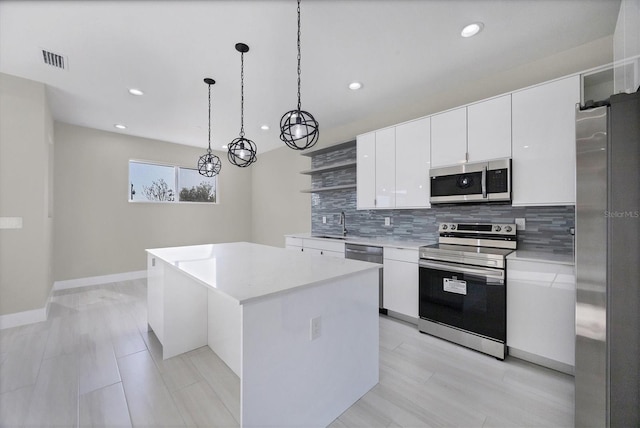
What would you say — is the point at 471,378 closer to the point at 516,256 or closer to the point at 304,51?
the point at 516,256

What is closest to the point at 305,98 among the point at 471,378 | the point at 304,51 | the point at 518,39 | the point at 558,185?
the point at 304,51

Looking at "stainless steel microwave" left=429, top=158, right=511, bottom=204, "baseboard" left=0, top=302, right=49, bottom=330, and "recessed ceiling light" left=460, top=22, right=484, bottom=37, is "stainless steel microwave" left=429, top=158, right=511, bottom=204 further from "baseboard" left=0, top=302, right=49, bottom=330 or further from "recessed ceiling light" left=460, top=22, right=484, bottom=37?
"baseboard" left=0, top=302, right=49, bottom=330

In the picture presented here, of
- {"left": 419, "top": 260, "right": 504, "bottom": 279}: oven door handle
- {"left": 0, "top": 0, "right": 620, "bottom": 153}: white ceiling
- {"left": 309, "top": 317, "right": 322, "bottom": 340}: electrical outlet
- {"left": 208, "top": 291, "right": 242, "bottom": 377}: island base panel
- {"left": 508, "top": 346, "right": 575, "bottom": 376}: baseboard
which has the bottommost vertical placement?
{"left": 508, "top": 346, "right": 575, "bottom": 376}: baseboard

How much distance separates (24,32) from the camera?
7.04 ft

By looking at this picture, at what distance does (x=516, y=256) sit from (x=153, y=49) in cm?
362

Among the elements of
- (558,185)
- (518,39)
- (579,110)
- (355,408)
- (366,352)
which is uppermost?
(518,39)

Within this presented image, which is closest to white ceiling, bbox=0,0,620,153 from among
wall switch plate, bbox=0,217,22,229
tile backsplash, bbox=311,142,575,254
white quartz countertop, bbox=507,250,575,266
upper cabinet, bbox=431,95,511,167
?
upper cabinet, bbox=431,95,511,167

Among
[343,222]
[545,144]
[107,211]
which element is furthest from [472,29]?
[107,211]

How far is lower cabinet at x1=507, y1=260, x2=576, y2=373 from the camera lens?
194 cm

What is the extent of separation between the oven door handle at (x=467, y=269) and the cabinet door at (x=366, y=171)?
1.12m

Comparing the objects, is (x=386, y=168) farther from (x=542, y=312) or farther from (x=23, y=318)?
(x=23, y=318)

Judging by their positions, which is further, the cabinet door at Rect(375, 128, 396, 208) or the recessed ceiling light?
the cabinet door at Rect(375, 128, 396, 208)

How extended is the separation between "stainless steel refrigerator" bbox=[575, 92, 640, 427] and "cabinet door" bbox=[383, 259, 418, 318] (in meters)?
1.45

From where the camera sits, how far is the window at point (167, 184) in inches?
198
